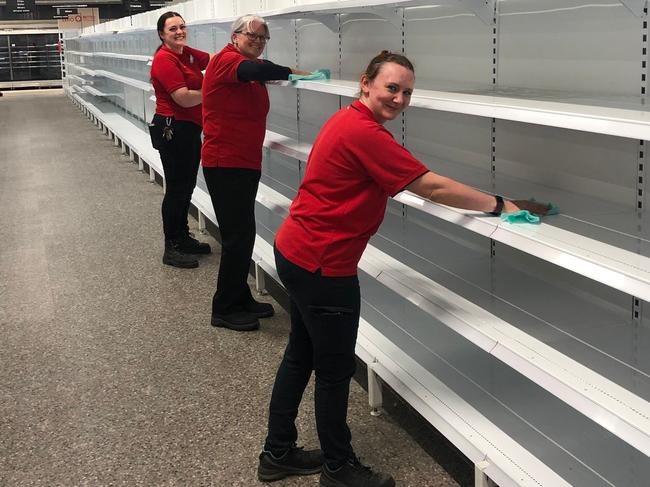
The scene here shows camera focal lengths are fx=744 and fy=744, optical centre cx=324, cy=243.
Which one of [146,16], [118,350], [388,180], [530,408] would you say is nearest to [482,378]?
[530,408]

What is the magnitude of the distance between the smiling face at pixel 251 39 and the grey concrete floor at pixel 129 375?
1418mm

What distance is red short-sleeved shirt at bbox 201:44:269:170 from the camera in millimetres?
3578

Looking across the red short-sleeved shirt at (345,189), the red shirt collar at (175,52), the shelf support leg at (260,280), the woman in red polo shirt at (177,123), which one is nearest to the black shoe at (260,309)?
the shelf support leg at (260,280)

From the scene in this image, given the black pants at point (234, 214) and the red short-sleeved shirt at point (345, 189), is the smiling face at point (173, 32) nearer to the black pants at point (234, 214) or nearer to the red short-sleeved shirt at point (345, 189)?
the black pants at point (234, 214)

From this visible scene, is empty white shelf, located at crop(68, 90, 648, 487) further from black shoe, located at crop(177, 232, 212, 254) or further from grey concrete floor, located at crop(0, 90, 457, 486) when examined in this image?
black shoe, located at crop(177, 232, 212, 254)

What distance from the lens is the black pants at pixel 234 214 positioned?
12.0 ft

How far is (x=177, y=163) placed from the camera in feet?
16.3

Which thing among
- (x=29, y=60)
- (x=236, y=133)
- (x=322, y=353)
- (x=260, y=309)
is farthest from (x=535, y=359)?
(x=29, y=60)

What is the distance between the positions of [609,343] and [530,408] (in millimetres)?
398

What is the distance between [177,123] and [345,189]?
117 inches

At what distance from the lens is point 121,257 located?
17.7 ft

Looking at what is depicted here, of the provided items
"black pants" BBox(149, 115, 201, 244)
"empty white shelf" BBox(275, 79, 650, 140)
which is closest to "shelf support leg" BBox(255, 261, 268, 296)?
"black pants" BBox(149, 115, 201, 244)

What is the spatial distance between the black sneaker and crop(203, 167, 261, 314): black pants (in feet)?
5.27

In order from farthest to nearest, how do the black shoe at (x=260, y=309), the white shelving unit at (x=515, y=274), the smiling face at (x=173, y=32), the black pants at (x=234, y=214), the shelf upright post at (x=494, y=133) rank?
the smiling face at (x=173, y=32) → the black shoe at (x=260, y=309) → the black pants at (x=234, y=214) → the shelf upright post at (x=494, y=133) → the white shelving unit at (x=515, y=274)
